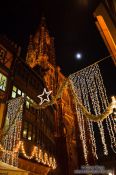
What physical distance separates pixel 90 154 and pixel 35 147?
29.4 metres

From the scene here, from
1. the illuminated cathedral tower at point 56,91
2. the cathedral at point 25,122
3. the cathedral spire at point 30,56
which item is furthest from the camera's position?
the cathedral spire at point 30,56

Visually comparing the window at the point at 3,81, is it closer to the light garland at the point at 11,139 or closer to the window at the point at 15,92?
the window at the point at 15,92

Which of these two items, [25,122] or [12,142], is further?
[25,122]

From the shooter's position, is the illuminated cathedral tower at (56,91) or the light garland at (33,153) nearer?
the light garland at (33,153)

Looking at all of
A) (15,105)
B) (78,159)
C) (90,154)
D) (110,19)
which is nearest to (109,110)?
(110,19)

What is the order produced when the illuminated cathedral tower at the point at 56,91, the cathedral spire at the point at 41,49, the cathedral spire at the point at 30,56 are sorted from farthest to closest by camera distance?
1. the cathedral spire at the point at 30,56
2. the cathedral spire at the point at 41,49
3. the illuminated cathedral tower at the point at 56,91

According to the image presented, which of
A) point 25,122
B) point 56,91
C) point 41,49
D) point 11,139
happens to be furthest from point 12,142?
point 41,49

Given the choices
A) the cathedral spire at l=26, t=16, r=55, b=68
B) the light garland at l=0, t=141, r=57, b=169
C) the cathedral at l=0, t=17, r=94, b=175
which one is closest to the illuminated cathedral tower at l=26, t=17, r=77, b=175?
the cathedral spire at l=26, t=16, r=55, b=68

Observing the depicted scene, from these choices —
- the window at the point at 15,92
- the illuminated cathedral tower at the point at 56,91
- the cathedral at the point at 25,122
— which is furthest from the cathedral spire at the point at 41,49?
the window at the point at 15,92

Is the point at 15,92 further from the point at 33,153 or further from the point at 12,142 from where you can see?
the point at 33,153

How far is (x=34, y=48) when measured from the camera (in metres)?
54.4

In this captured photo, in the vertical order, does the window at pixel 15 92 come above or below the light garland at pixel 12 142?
above

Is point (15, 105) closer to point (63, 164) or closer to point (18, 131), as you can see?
point (18, 131)

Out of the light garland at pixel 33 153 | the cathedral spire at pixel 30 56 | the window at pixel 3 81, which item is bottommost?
the light garland at pixel 33 153
